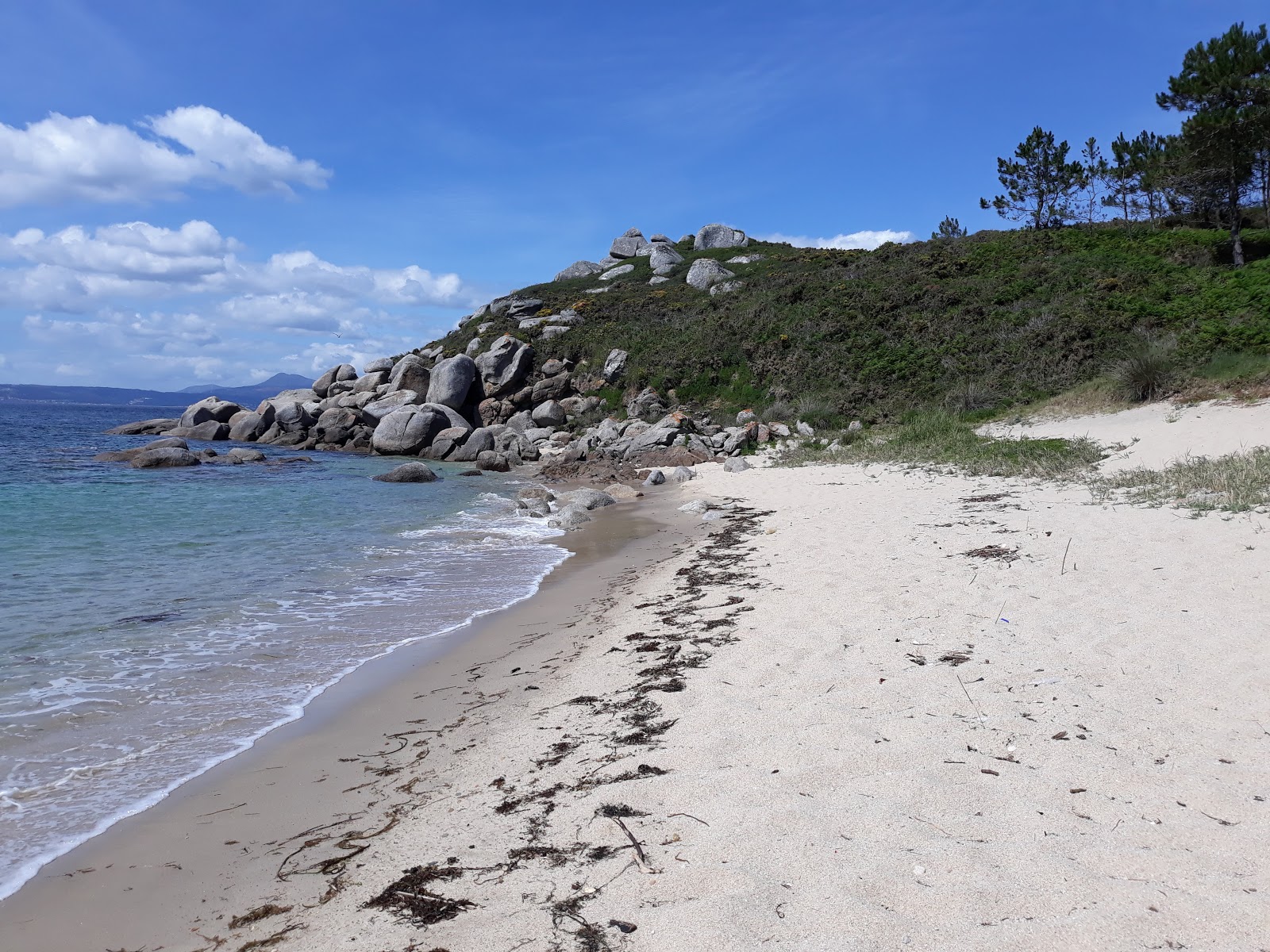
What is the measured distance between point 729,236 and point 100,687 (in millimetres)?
62437

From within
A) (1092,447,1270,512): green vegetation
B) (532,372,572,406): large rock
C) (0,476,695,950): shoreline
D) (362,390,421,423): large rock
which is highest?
(532,372,572,406): large rock

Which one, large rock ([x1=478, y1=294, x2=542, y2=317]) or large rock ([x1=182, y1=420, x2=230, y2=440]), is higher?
large rock ([x1=478, y1=294, x2=542, y2=317])

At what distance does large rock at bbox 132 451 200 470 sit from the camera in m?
24.4

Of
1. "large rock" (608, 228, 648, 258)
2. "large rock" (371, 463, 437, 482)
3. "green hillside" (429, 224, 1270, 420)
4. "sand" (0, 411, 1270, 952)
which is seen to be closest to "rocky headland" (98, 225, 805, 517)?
"large rock" (371, 463, 437, 482)

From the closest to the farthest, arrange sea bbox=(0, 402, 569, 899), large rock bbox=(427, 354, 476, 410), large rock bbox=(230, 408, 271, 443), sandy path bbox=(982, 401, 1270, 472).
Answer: sea bbox=(0, 402, 569, 899) → sandy path bbox=(982, 401, 1270, 472) → large rock bbox=(427, 354, 476, 410) → large rock bbox=(230, 408, 271, 443)

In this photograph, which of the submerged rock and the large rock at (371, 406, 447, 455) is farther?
the large rock at (371, 406, 447, 455)

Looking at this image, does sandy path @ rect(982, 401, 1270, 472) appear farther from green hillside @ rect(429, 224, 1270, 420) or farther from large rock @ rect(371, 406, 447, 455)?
large rock @ rect(371, 406, 447, 455)

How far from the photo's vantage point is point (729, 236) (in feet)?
207

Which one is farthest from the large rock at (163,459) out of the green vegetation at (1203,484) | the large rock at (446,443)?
the green vegetation at (1203,484)

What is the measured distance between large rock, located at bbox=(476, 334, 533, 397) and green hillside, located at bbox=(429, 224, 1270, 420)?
1.80 metres

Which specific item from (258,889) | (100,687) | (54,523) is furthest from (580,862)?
(54,523)

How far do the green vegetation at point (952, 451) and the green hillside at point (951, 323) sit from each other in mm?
2871

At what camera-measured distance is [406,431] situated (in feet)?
99.5

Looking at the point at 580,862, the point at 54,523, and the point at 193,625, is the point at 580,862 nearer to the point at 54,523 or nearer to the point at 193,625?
the point at 193,625
